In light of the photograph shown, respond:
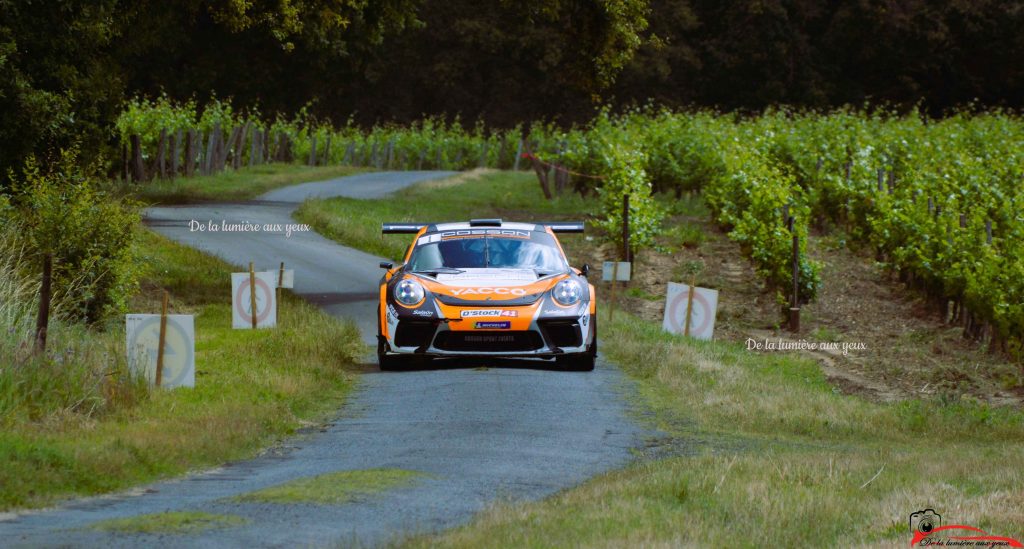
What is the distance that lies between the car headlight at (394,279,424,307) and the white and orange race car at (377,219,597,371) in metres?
0.01

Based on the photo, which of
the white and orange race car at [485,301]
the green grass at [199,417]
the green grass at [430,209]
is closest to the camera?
the green grass at [199,417]

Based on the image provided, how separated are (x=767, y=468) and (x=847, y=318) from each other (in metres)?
18.4

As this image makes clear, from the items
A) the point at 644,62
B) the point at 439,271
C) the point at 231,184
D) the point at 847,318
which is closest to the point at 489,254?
the point at 439,271

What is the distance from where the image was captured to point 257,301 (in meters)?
22.2

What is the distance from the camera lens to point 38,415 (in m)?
13.8

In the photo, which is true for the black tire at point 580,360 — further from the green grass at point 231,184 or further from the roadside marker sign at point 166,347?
the green grass at point 231,184

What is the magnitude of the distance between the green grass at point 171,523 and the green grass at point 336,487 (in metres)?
0.65

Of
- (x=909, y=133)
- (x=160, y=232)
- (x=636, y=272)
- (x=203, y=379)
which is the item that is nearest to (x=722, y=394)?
(x=203, y=379)

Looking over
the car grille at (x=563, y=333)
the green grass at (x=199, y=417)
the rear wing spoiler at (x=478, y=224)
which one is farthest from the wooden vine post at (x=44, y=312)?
the car grille at (x=563, y=333)

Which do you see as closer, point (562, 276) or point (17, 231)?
point (562, 276)

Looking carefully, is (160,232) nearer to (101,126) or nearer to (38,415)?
(101,126)

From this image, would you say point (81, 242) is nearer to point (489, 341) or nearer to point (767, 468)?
point (489, 341)

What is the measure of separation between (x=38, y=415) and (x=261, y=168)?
A: 4695 centimetres

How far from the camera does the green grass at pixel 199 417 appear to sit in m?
12.0
